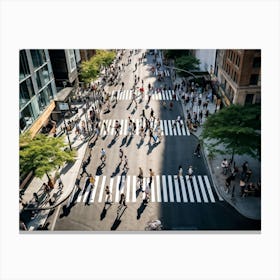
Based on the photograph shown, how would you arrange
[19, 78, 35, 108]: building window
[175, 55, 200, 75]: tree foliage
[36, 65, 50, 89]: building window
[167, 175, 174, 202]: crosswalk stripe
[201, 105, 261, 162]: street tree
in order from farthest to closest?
[175, 55, 200, 75]: tree foliage, [36, 65, 50, 89]: building window, [19, 78, 35, 108]: building window, [167, 175, 174, 202]: crosswalk stripe, [201, 105, 261, 162]: street tree

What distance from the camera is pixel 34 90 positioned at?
23.4 meters

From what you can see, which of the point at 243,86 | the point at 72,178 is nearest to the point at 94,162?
the point at 72,178

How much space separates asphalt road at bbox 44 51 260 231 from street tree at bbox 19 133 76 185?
3394 millimetres

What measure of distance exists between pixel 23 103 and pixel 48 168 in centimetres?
761

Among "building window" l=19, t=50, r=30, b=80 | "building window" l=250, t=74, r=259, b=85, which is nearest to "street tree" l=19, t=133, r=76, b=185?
"building window" l=19, t=50, r=30, b=80

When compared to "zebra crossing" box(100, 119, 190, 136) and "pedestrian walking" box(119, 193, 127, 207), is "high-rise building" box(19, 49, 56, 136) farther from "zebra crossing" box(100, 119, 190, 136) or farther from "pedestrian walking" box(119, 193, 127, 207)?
"pedestrian walking" box(119, 193, 127, 207)

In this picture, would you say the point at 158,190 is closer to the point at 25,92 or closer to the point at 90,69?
the point at 25,92

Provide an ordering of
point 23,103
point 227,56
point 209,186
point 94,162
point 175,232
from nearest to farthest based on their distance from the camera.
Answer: point 175,232 → point 209,186 → point 23,103 → point 94,162 → point 227,56

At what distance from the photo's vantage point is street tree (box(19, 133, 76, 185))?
16453mm

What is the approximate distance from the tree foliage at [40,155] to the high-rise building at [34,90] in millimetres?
4066

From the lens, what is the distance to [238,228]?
16.3 meters

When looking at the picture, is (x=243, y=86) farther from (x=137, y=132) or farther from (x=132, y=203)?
(x=132, y=203)

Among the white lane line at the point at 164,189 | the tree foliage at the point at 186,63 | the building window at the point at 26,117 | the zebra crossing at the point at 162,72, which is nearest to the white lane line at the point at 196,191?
the white lane line at the point at 164,189

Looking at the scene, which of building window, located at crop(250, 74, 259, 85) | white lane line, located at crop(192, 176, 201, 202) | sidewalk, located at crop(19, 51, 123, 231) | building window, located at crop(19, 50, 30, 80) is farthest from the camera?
building window, located at crop(250, 74, 259, 85)
